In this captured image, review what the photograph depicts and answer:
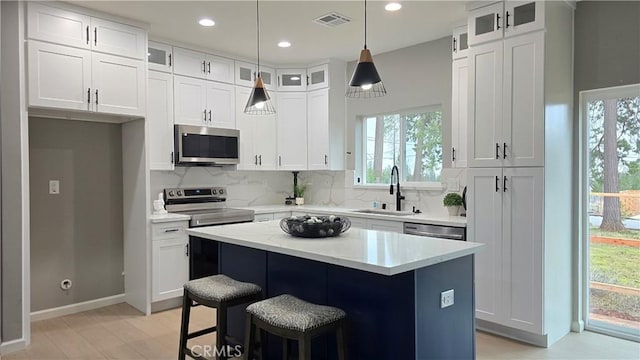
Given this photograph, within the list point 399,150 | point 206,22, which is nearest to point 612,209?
point 399,150

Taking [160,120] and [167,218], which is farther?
[160,120]

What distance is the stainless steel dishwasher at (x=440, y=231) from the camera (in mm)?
3658

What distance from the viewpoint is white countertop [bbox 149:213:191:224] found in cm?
405

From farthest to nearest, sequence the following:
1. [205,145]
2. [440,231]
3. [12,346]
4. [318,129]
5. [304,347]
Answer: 1. [318,129]
2. [205,145]
3. [440,231]
4. [12,346]
5. [304,347]

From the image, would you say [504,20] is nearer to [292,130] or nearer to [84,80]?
[292,130]

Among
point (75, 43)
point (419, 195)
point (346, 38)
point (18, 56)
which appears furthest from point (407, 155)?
point (18, 56)

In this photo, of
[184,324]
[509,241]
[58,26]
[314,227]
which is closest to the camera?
[314,227]

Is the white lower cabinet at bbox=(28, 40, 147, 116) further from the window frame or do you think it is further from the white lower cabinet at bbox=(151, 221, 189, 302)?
the window frame

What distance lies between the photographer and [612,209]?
344 cm

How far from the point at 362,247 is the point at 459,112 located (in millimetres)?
2211

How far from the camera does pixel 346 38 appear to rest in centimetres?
443

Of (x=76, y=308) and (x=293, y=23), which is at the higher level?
(x=293, y=23)

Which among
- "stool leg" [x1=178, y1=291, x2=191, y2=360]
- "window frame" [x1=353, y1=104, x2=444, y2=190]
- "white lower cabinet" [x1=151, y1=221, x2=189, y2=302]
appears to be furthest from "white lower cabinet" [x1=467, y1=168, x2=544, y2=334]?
"white lower cabinet" [x1=151, y1=221, x2=189, y2=302]

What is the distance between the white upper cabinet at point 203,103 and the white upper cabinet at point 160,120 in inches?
3.7
